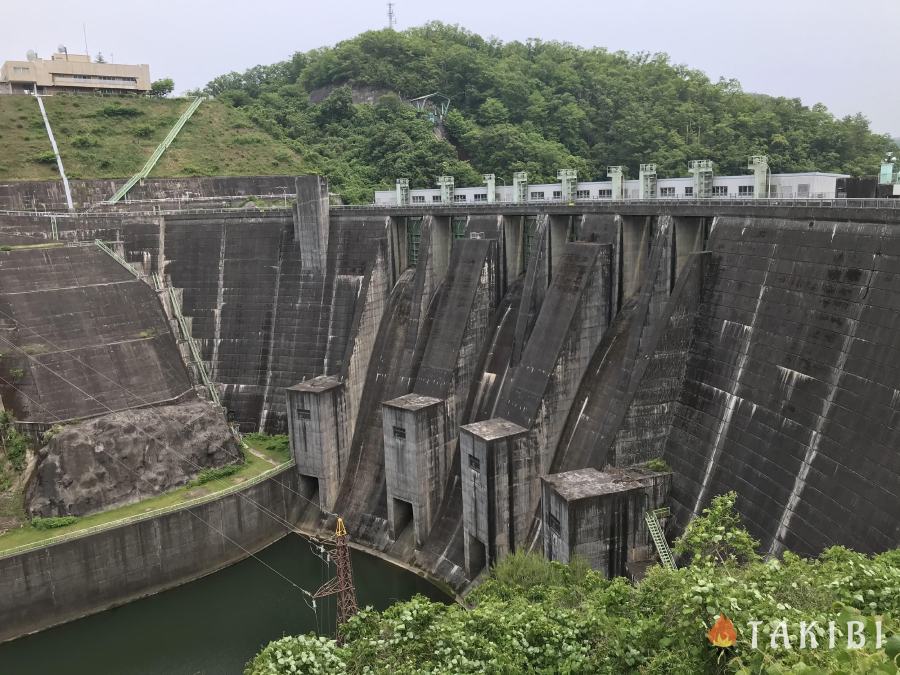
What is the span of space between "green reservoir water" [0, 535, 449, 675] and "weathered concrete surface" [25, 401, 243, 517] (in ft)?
14.5

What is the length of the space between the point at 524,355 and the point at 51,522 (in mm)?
19000

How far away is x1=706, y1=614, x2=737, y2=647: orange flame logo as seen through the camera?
896 cm

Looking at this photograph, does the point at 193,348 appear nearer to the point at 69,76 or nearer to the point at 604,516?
the point at 604,516

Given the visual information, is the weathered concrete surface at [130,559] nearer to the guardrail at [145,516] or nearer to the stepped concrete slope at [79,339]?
the guardrail at [145,516]

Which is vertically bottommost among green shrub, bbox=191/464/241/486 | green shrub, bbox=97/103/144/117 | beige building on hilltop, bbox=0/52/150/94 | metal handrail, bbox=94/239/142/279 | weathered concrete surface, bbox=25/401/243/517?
green shrub, bbox=191/464/241/486

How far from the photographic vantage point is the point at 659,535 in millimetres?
20625

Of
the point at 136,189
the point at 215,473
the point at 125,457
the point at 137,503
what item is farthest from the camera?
the point at 136,189

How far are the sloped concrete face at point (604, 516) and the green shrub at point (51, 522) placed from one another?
18569mm

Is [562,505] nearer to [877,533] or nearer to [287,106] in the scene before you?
[877,533]

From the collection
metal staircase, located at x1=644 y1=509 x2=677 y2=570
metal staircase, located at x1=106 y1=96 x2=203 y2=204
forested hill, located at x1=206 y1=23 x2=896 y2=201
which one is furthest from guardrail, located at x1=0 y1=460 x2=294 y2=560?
forested hill, located at x1=206 y1=23 x2=896 y2=201

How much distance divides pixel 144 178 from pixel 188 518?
35.3 meters

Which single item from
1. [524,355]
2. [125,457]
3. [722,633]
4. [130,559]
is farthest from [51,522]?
[722,633]

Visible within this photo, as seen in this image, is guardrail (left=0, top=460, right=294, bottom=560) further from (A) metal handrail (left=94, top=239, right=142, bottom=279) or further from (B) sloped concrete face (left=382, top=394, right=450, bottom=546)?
(A) metal handrail (left=94, top=239, right=142, bottom=279)

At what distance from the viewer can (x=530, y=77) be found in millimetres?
86000
